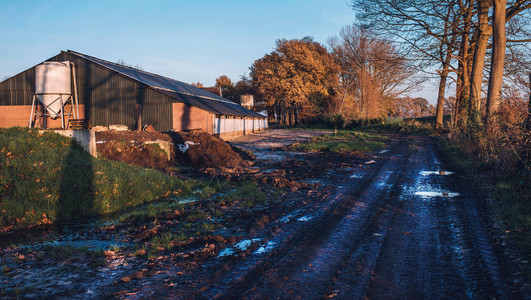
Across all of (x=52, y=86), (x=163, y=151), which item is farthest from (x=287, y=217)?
(x=52, y=86)

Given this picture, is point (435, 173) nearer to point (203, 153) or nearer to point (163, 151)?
point (203, 153)

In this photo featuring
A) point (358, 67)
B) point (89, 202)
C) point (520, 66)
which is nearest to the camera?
point (89, 202)

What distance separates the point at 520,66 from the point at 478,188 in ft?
48.7

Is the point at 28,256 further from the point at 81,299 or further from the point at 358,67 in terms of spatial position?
the point at 358,67

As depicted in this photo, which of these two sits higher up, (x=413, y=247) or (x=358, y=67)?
(x=358, y=67)

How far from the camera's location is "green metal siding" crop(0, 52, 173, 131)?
87.2 feet

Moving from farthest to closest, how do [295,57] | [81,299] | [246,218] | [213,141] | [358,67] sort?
[358,67], [295,57], [213,141], [246,218], [81,299]

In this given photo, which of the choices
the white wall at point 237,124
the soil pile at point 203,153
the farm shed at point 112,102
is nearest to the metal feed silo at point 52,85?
the soil pile at point 203,153

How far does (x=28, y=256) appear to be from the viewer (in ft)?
15.7

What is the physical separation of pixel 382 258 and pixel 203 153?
11.3 meters

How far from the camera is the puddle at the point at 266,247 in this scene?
476 centimetres

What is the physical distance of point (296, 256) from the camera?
179 inches

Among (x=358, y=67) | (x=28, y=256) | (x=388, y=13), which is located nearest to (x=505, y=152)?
(x=28, y=256)

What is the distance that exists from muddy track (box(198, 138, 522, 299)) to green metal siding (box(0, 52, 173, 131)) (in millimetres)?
22824
